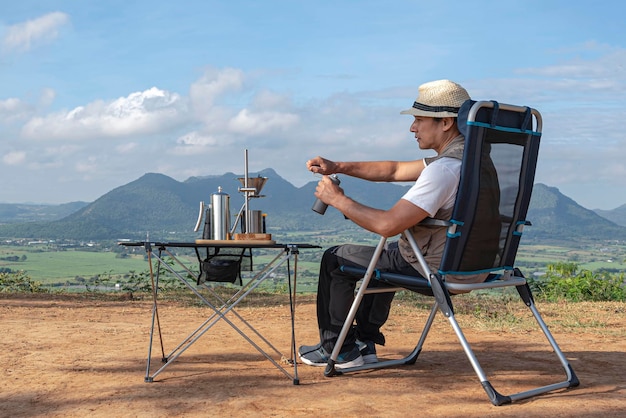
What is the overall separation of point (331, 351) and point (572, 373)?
4.18 ft

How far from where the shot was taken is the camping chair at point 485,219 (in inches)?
139

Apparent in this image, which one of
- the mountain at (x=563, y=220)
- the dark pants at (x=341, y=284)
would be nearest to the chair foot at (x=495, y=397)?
the dark pants at (x=341, y=284)

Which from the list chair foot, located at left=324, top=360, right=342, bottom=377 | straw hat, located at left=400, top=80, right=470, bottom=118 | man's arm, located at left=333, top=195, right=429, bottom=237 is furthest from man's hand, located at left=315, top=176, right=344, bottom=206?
chair foot, located at left=324, top=360, right=342, bottom=377

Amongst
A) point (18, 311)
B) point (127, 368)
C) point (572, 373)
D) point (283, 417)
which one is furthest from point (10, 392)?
point (18, 311)

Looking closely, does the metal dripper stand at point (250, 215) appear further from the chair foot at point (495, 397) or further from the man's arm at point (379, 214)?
the chair foot at point (495, 397)

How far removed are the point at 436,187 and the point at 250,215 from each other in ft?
3.76

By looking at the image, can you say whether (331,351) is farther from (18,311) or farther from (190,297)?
(190,297)

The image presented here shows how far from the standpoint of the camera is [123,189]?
47.5m

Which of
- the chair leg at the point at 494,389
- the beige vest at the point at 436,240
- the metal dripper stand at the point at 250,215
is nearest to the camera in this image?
the chair leg at the point at 494,389

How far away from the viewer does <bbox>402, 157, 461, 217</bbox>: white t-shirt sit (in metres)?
3.58

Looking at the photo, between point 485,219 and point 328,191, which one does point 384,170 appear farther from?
point 485,219

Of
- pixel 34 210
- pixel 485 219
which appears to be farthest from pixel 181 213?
pixel 485 219

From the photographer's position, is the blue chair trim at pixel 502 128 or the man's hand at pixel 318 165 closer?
the blue chair trim at pixel 502 128

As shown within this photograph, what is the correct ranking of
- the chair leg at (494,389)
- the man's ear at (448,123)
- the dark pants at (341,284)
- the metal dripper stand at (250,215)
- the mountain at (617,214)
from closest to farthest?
the chair leg at (494,389) < the man's ear at (448,123) < the dark pants at (341,284) < the metal dripper stand at (250,215) < the mountain at (617,214)
